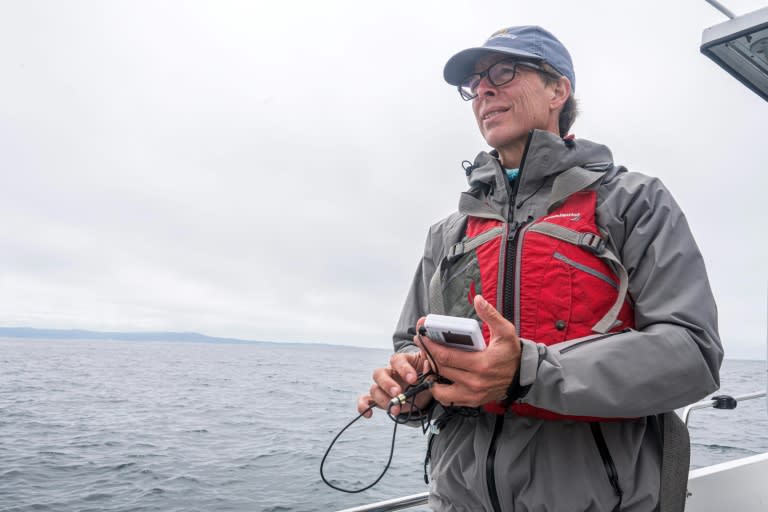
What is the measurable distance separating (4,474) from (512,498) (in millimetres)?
10720

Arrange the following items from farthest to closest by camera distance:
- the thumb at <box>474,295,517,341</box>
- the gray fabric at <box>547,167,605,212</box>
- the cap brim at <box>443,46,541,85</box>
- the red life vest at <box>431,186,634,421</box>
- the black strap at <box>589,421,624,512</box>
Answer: the cap brim at <box>443,46,541,85</box> < the gray fabric at <box>547,167,605,212</box> < the red life vest at <box>431,186,634,421</box> < the black strap at <box>589,421,624,512</box> < the thumb at <box>474,295,517,341</box>

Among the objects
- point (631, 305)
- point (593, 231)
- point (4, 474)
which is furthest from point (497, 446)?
point (4, 474)

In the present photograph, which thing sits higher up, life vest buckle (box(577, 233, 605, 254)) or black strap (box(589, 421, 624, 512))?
life vest buckle (box(577, 233, 605, 254))

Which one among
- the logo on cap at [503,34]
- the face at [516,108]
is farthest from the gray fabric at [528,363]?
the logo on cap at [503,34]

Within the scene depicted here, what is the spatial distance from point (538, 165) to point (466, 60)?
0.50 meters

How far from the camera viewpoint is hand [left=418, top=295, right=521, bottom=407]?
1118 millimetres

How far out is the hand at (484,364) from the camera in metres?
→ 1.12

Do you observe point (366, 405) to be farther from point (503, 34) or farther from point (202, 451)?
point (202, 451)

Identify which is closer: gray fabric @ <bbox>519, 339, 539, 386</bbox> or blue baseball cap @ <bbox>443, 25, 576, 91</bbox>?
gray fabric @ <bbox>519, 339, 539, 386</bbox>

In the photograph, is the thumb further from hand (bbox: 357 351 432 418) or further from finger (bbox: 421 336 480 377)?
hand (bbox: 357 351 432 418)

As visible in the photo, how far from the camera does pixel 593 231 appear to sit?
1.42 m

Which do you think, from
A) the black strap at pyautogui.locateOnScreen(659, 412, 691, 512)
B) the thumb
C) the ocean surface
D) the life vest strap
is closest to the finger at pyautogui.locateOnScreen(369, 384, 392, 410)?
the thumb

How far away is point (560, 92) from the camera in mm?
1817

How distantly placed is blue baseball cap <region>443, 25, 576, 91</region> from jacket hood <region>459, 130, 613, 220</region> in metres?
0.31
